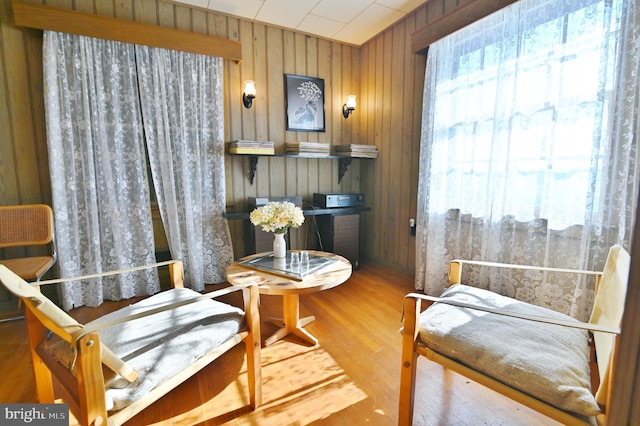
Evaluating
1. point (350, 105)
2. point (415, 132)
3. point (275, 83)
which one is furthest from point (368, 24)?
point (415, 132)

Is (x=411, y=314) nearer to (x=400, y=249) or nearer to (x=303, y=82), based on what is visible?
(x=400, y=249)

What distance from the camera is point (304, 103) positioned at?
3443mm

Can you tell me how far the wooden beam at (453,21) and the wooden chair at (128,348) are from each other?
7.96 feet

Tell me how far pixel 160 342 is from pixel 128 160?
1.99m

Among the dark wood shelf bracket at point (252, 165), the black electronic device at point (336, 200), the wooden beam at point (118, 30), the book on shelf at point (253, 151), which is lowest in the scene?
the black electronic device at point (336, 200)

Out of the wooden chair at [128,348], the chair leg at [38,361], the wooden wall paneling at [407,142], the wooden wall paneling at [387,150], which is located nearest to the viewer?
the wooden chair at [128,348]

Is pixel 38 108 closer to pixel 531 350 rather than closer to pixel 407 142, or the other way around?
pixel 407 142

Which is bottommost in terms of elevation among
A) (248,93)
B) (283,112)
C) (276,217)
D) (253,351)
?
(253,351)

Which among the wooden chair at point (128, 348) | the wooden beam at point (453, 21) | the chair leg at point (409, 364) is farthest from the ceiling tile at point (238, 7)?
the chair leg at point (409, 364)

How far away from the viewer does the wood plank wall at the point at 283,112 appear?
95.0 inches

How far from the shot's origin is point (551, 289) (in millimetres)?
1951

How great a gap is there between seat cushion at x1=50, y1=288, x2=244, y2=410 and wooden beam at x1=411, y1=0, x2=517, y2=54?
2.56 meters

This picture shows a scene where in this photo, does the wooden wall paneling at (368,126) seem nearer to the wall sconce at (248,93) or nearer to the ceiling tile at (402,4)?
the ceiling tile at (402,4)

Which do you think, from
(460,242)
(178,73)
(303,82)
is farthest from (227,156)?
(460,242)
